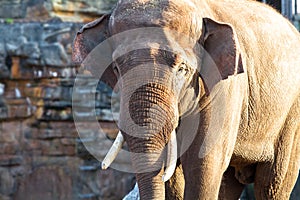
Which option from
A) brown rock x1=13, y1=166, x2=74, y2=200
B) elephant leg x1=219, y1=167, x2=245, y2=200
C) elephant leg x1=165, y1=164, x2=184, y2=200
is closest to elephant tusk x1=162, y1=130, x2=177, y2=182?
elephant leg x1=165, y1=164, x2=184, y2=200

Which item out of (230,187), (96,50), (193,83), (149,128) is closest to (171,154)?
(149,128)

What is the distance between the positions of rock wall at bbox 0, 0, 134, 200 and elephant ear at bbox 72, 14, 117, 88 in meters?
5.60

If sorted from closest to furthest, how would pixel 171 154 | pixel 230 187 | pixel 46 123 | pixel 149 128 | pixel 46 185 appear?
pixel 149 128, pixel 171 154, pixel 230 187, pixel 46 185, pixel 46 123

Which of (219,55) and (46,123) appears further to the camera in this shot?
(46,123)

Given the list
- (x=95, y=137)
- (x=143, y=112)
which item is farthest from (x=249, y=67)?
(x=95, y=137)

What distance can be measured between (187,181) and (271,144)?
907 millimetres

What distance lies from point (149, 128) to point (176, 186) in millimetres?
863

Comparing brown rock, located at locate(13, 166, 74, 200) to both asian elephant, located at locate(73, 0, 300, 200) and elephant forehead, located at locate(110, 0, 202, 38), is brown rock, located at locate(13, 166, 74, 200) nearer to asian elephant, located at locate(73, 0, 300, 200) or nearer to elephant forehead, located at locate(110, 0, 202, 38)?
asian elephant, located at locate(73, 0, 300, 200)

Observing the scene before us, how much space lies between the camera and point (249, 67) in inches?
153

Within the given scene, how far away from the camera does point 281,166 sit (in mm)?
4434

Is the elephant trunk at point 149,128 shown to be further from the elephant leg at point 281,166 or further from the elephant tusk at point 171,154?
the elephant leg at point 281,166

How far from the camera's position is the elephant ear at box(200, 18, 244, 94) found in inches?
133

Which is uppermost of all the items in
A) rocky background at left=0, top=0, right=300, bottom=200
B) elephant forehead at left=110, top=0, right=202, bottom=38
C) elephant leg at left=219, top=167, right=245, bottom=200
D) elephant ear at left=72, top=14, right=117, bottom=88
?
elephant forehead at left=110, top=0, right=202, bottom=38

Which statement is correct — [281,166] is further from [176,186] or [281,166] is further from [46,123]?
[46,123]
